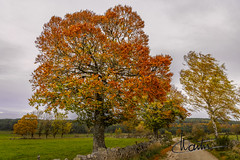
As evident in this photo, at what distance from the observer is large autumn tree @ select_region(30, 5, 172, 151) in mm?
9727

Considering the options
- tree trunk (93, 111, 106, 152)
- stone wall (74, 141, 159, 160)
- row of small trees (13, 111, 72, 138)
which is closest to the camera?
stone wall (74, 141, 159, 160)

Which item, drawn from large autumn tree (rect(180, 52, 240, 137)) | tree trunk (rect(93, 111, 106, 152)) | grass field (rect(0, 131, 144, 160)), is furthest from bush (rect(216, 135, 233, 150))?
grass field (rect(0, 131, 144, 160))

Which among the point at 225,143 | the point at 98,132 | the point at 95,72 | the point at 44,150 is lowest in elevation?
the point at 44,150

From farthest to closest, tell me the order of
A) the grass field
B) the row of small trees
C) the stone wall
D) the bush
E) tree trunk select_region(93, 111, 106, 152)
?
1. the row of small trees
2. the grass field
3. the bush
4. tree trunk select_region(93, 111, 106, 152)
5. the stone wall

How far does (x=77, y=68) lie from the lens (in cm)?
1173

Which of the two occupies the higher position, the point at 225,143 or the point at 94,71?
the point at 94,71

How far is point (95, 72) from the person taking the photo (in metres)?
12.2

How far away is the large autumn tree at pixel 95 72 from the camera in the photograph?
31.9ft

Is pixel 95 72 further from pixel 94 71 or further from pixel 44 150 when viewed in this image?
pixel 44 150

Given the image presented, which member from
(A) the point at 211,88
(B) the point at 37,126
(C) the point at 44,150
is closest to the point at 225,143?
(A) the point at 211,88

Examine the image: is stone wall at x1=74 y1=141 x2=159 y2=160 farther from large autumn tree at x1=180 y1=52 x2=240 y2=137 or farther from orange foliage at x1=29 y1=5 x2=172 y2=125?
large autumn tree at x1=180 y1=52 x2=240 y2=137

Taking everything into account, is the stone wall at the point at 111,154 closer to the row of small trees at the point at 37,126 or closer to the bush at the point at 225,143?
the bush at the point at 225,143

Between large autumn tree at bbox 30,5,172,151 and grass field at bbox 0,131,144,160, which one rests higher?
large autumn tree at bbox 30,5,172,151

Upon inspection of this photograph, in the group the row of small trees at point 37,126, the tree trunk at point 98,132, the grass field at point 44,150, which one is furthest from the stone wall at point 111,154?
the row of small trees at point 37,126
